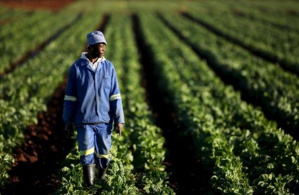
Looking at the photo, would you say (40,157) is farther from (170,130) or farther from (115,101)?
(170,130)

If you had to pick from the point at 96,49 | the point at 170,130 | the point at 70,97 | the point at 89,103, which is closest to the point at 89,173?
the point at 89,103

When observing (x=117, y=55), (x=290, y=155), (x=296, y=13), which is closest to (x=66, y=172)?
(x=290, y=155)

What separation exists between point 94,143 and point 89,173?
0.42 meters

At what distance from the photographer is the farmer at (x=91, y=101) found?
4.62 meters

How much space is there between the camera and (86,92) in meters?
4.63

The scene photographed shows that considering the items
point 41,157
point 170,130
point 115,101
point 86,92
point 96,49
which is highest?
point 96,49

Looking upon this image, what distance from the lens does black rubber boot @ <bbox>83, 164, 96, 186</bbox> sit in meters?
4.74

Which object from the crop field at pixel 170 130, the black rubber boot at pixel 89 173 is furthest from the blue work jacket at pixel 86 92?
the crop field at pixel 170 130

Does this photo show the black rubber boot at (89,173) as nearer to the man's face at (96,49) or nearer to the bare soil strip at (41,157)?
the bare soil strip at (41,157)

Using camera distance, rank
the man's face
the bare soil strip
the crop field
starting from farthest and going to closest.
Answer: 1. the bare soil strip
2. the crop field
3. the man's face

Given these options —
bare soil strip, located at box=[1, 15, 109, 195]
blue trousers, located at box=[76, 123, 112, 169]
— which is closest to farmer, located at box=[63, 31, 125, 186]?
blue trousers, located at box=[76, 123, 112, 169]

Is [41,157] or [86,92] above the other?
[86,92]

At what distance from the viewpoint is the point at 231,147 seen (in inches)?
242

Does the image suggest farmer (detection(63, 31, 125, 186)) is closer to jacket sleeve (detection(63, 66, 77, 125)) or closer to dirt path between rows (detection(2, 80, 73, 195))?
jacket sleeve (detection(63, 66, 77, 125))
